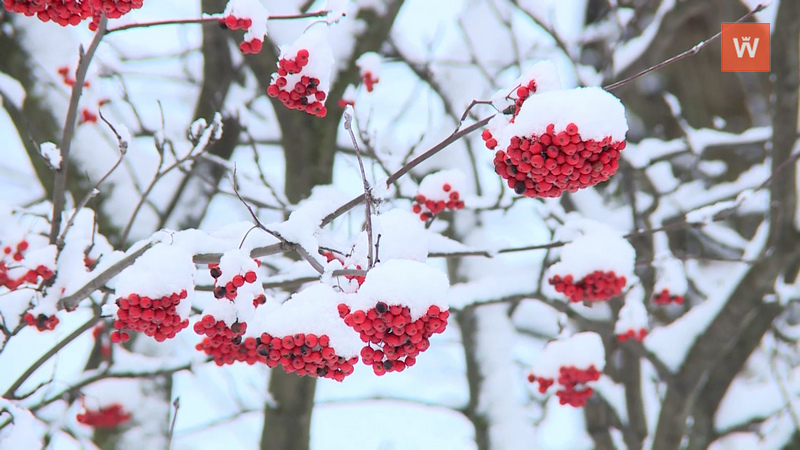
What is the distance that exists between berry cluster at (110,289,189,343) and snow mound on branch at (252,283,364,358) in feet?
1.27

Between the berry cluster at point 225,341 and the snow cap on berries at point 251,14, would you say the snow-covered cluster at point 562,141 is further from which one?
the snow cap on berries at point 251,14

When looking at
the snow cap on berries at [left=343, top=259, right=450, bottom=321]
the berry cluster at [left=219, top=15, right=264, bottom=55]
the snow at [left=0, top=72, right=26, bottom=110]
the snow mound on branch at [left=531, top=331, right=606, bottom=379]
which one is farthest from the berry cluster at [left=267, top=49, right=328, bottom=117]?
the snow at [left=0, top=72, right=26, bottom=110]

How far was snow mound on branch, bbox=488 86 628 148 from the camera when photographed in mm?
1670

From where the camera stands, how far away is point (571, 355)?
3.40m

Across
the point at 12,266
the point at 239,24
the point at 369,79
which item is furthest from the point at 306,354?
the point at 369,79

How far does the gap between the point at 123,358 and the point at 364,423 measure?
6040 mm

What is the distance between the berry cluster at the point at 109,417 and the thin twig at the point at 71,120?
2.28 meters

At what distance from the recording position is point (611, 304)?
5344 millimetres

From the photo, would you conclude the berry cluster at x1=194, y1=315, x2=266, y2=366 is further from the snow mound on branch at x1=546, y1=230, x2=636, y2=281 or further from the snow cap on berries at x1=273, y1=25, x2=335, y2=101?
the snow mound on branch at x1=546, y1=230, x2=636, y2=281

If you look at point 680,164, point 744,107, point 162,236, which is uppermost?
point 744,107

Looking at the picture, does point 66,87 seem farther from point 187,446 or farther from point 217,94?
point 187,446

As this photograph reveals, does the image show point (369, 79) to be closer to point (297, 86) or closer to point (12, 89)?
point (297, 86)

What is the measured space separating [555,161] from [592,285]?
162cm

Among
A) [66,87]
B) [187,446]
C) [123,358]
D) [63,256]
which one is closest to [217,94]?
[66,87]
